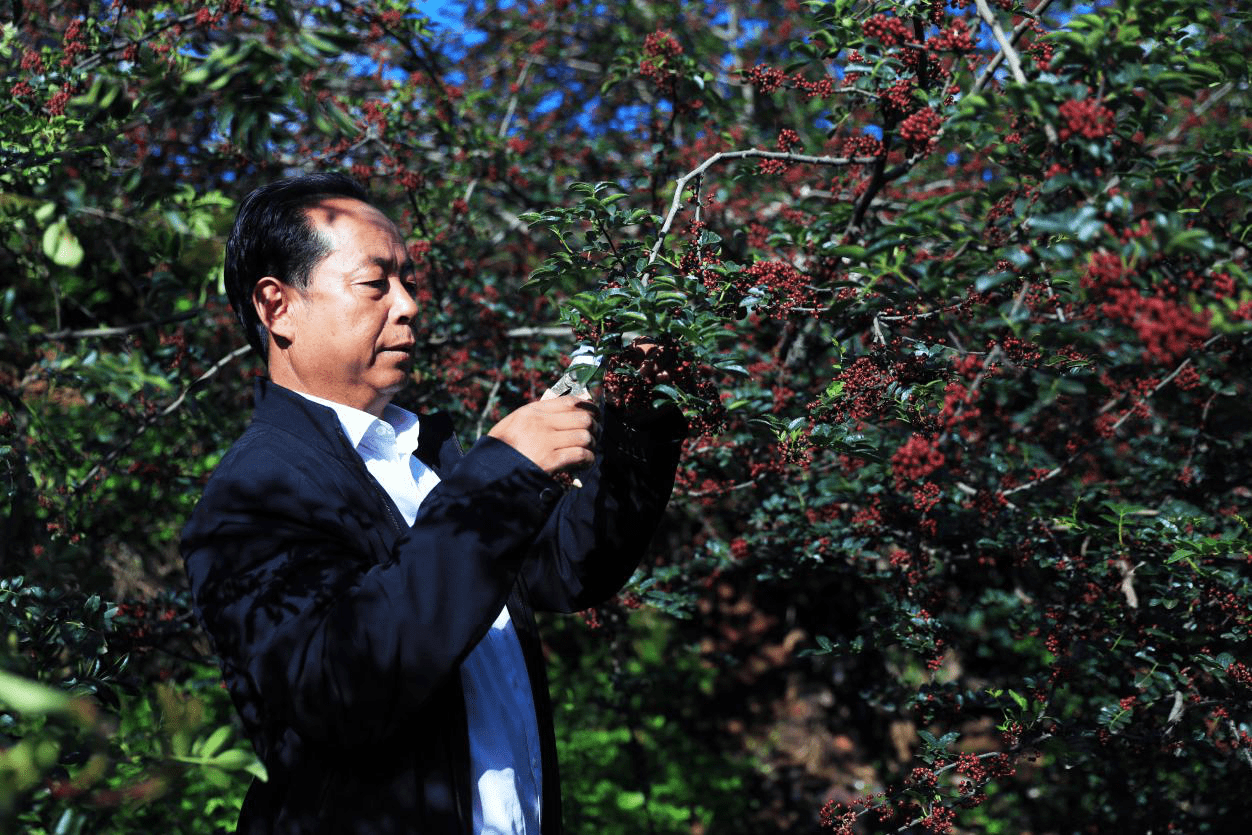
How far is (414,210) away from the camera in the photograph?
3803 mm

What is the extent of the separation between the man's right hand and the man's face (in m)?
0.35

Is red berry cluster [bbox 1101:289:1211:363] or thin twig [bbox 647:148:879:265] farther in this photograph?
thin twig [bbox 647:148:879:265]

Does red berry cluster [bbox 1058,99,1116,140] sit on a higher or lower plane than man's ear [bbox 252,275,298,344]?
lower

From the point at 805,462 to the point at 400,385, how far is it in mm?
843

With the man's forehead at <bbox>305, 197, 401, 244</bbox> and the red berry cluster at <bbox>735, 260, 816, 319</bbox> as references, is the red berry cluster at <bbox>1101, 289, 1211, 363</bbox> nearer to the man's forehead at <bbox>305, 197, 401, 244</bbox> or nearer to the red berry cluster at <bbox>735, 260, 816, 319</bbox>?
the red berry cluster at <bbox>735, 260, 816, 319</bbox>

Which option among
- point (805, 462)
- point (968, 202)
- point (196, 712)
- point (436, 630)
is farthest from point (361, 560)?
point (968, 202)

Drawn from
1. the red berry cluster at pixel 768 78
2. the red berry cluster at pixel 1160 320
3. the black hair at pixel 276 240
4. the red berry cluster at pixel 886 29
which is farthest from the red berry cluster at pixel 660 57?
the red berry cluster at pixel 1160 320

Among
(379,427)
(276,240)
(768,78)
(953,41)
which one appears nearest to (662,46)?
(768,78)

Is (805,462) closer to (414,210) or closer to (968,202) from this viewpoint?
(414,210)

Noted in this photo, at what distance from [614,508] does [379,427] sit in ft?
1.58

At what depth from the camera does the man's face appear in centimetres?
192

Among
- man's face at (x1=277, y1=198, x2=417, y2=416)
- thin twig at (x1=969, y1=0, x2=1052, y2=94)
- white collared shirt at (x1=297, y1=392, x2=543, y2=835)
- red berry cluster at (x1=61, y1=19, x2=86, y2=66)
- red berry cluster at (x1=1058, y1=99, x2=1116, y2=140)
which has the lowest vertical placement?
white collared shirt at (x1=297, y1=392, x2=543, y2=835)

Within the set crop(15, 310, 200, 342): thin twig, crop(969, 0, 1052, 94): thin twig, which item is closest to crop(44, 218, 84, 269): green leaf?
crop(15, 310, 200, 342): thin twig

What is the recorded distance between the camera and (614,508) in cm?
204
